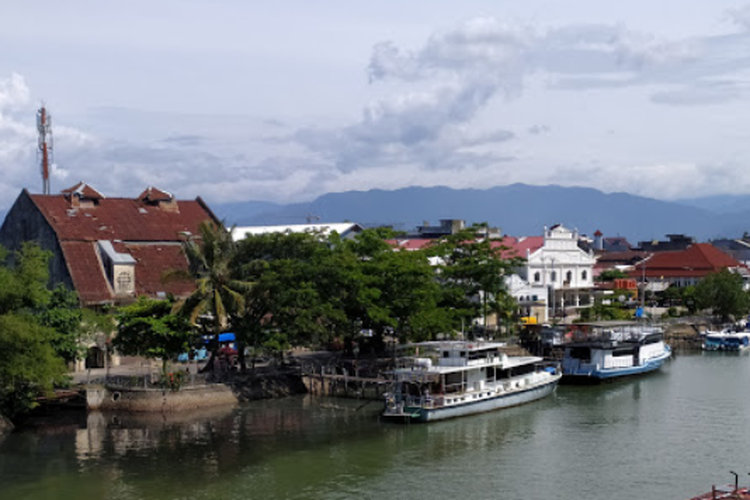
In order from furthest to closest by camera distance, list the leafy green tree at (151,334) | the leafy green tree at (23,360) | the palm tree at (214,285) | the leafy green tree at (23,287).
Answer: the palm tree at (214,285) → the leafy green tree at (151,334) → the leafy green tree at (23,287) → the leafy green tree at (23,360)

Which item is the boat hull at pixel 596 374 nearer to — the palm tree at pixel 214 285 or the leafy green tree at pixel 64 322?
the palm tree at pixel 214 285

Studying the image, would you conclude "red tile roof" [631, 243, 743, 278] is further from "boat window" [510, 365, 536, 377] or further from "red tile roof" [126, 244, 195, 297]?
"red tile roof" [126, 244, 195, 297]

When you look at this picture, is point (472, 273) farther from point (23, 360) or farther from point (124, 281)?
point (23, 360)

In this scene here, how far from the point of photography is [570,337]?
77812 millimetres

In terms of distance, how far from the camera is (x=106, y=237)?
74.5 m

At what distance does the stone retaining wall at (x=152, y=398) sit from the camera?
5684 centimetres

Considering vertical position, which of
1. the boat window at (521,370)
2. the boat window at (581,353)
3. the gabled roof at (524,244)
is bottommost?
the boat window at (521,370)

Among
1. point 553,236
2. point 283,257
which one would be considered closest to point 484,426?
point 283,257

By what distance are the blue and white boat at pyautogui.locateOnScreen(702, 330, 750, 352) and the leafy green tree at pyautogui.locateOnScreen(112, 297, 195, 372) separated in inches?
2131

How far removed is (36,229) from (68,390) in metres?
21.3

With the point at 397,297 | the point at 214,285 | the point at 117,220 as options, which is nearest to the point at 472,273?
the point at 397,297

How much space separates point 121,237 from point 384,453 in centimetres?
3762

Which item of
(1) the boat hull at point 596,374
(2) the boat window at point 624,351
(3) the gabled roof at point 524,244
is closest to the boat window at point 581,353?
(1) the boat hull at point 596,374

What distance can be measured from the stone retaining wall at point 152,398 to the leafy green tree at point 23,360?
5.52 metres
